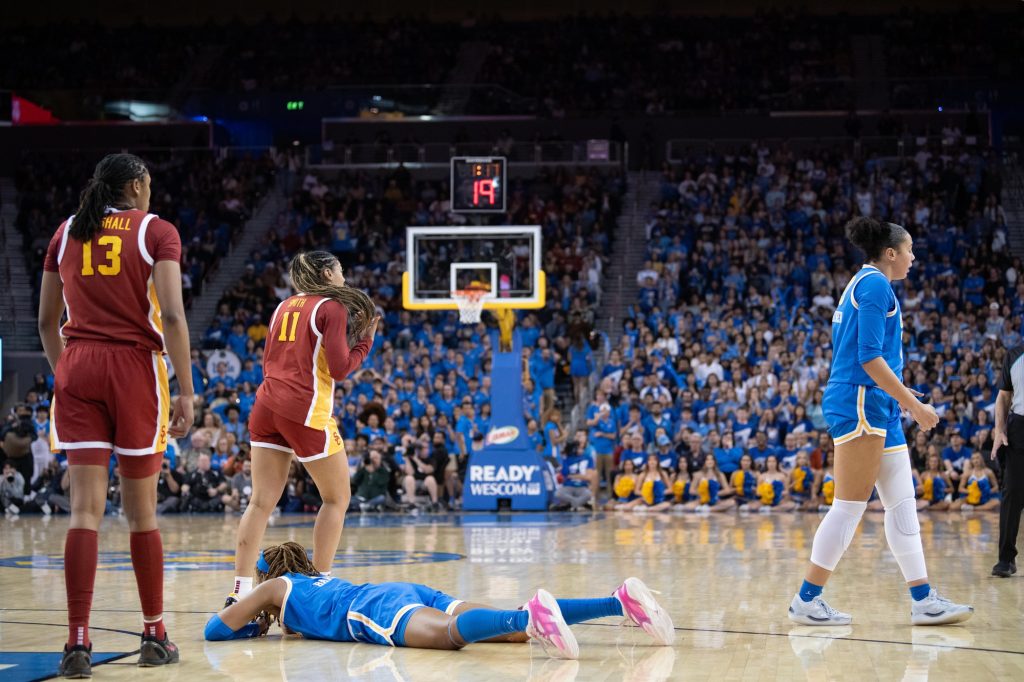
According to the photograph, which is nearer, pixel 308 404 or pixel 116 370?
pixel 116 370

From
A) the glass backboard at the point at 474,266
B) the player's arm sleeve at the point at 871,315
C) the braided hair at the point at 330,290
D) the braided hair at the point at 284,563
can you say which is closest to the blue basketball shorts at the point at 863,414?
the player's arm sleeve at the point at 871,315

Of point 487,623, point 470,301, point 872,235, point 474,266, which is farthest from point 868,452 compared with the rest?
point 474,266

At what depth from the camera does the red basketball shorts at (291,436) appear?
21.7 ft

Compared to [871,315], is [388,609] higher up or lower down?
lower down

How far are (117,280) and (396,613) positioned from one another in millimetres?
1964

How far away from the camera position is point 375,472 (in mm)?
17422

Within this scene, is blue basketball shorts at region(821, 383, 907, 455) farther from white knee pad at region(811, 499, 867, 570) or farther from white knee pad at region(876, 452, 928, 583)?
white knee pad at region(811, 499, 867, 570)

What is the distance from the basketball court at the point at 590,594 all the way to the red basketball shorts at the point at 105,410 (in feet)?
3.00

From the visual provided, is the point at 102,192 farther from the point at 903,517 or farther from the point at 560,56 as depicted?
the point at 560,56

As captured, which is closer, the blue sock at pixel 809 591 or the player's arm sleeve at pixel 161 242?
the player's arm sleeve at pixel 161 242

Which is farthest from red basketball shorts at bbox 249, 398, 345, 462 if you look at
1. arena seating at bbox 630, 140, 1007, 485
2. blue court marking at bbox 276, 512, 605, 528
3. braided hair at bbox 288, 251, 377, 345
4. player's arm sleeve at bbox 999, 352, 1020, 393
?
arena seating at bbox 630, 140, 1007, 485

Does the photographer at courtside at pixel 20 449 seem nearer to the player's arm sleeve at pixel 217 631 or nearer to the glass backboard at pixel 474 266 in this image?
the glass backboard at pixel 474 266

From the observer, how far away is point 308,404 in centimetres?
665

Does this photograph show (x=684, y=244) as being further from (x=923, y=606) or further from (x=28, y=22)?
(x=28, y=22)
